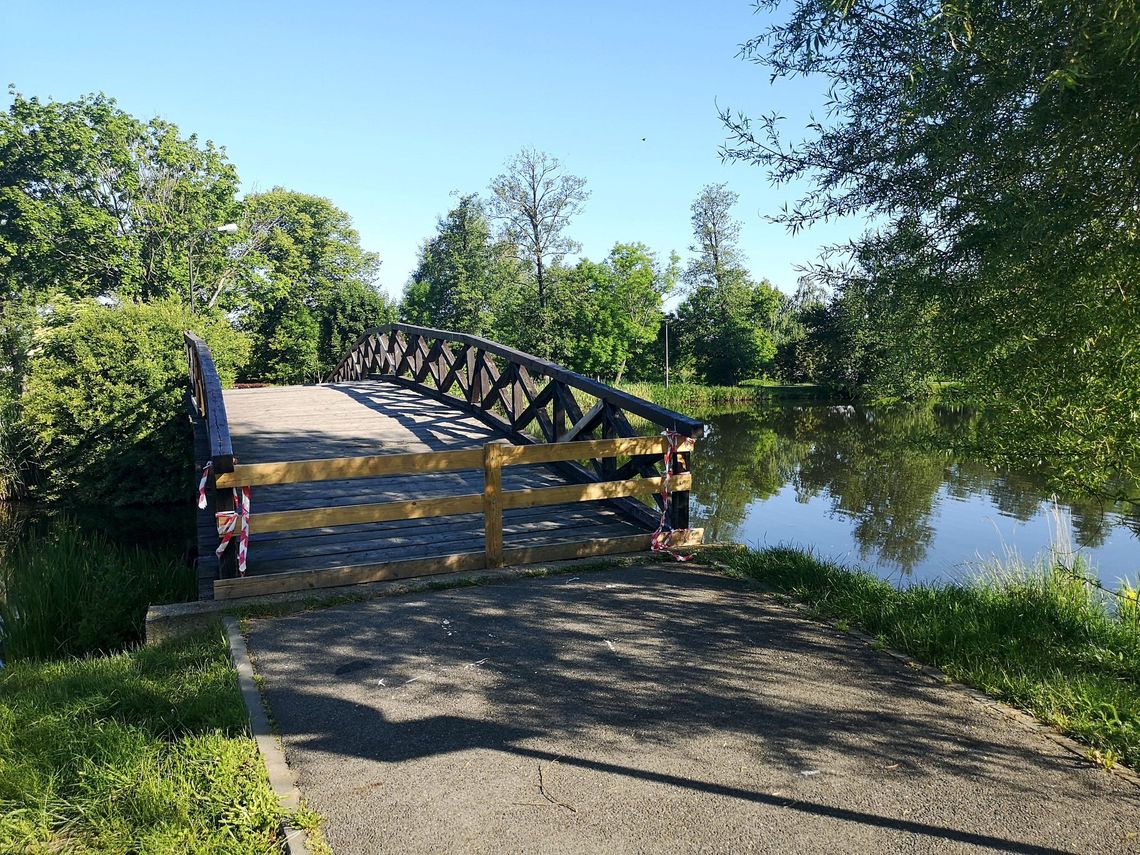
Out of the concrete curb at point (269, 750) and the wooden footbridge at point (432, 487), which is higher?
the wooden footbridge at point (432, 487)

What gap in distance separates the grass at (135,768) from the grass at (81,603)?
2698 millimetres

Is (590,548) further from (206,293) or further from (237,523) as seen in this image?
(206,293)

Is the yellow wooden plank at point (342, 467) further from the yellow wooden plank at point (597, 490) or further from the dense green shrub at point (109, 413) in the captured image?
the dense green shrub at point (109, 413)

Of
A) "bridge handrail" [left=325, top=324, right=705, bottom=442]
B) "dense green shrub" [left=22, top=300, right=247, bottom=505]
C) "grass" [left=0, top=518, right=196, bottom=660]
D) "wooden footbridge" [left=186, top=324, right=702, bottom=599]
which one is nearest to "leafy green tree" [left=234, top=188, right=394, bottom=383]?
"dense green shrub" [left=22, top=300, right=247, bottom=505]

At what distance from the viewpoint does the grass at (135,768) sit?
2.88 meters

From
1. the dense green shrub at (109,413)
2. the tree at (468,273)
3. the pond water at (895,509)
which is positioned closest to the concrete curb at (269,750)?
the pond water at (895,509)

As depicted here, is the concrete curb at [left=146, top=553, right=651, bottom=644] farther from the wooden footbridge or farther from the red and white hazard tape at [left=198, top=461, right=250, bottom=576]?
the red and white hazard tape at [left=198, top=461, right=250, bottom=576]

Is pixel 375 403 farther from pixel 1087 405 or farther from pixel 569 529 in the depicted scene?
pixel 1087 405

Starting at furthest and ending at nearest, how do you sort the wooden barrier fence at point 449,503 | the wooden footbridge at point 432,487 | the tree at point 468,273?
the tree at point 468,273 < the wooden footbridge at point 432,487 < the wooden barrier fence at point 449,503

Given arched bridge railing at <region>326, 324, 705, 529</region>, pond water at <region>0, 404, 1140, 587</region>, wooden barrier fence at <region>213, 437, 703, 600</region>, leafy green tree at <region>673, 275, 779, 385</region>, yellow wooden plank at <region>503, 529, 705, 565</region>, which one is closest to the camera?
wooden barrier fence at <region>213, 437, 703, 600</region>

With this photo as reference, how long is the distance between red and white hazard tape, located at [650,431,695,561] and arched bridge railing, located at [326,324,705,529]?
0.21ft

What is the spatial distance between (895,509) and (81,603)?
1370 centimetres

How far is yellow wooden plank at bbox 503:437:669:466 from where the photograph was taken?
6457mm

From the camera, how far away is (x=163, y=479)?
17.4 m
